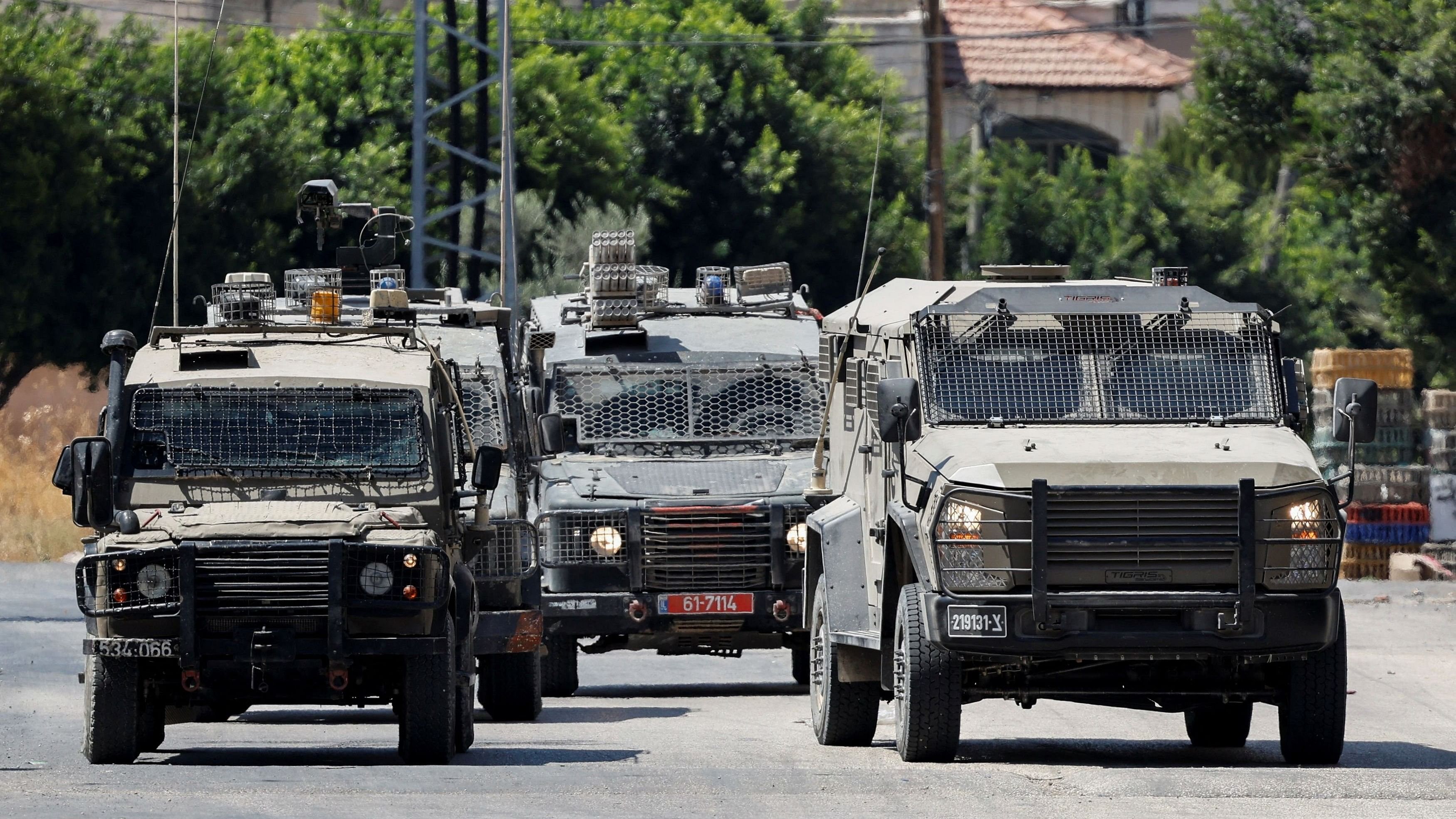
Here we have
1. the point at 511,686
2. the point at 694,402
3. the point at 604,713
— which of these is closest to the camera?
the point at 511,686

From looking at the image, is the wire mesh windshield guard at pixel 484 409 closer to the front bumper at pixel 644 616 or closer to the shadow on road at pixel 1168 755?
the front bumper at pixel 644 616

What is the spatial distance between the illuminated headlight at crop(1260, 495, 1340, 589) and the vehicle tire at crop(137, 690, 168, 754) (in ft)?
18.4

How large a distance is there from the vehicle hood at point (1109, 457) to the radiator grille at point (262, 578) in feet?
9.91

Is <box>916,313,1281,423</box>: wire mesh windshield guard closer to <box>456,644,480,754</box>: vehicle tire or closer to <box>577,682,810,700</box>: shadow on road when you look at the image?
<box>456,644,480,754</box>: vehicle tire

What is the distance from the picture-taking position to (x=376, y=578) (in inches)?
530

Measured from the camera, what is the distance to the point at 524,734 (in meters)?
16.6

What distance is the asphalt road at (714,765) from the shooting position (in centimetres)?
1168

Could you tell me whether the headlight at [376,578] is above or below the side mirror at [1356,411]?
below

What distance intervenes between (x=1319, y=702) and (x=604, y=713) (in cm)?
608

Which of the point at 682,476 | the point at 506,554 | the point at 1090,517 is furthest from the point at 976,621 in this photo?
the point at 682,476

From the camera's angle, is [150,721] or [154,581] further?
[150,721]

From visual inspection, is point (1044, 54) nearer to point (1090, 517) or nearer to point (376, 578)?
point (1090, 517)

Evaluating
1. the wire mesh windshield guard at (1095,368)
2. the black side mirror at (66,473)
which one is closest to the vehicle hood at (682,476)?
the wire mesh windshield guard at (1095,368)

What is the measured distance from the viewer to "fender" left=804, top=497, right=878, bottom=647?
15086 mm
